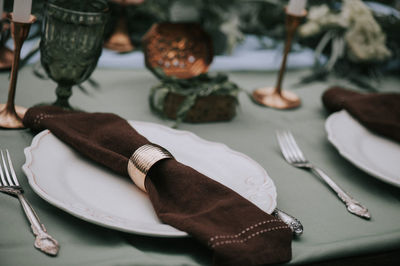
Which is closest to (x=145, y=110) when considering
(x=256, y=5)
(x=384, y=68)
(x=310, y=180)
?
(x=310, y=180)

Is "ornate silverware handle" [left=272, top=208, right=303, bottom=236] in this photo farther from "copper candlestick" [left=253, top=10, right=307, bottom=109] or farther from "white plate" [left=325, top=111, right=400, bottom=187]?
"copper candlestick" [left=253, top=10, right=307, bottom=109]

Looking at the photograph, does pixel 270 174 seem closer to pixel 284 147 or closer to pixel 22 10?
pixel 284 147

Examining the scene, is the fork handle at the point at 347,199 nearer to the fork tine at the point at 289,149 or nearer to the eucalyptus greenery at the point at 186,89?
the fork tine at the point at 289,149

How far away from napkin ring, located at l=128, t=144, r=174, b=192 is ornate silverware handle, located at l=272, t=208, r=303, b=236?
6.9 inches

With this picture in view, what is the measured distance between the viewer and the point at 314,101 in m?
1.22

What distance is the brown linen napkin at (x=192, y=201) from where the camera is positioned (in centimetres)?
57

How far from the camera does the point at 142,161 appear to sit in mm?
665

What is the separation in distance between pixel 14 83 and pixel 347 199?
592mm

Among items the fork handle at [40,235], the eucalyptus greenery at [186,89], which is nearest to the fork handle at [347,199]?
the eucalyptus greenery at [186,89]

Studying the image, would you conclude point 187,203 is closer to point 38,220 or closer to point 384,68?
point 38,220

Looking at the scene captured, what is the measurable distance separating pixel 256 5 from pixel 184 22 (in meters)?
0.41

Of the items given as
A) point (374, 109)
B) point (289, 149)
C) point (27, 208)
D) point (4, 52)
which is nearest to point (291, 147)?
point (289, 149)

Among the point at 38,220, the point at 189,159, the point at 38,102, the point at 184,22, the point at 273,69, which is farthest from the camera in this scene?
the point at 273,69

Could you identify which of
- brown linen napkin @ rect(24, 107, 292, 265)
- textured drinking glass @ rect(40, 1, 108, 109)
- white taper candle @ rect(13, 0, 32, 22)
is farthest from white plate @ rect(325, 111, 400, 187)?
white taper candle @ rect(13, 0, 32, 22)
